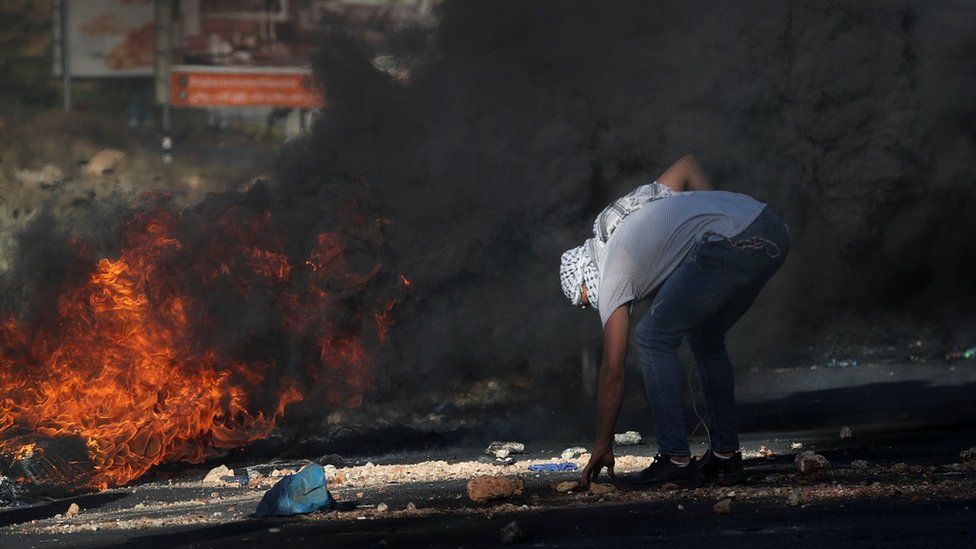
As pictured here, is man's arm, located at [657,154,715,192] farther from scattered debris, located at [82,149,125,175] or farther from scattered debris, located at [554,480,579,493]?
scattered debris, located at [82,149,125,175]

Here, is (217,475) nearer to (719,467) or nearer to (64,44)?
(719,467)

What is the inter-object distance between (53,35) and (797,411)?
578 inches

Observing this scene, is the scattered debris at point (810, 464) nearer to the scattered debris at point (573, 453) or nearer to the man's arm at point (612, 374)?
the man's arm at point (612, 374)

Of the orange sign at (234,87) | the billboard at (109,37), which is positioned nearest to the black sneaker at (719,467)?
the orange sign at (234,87)

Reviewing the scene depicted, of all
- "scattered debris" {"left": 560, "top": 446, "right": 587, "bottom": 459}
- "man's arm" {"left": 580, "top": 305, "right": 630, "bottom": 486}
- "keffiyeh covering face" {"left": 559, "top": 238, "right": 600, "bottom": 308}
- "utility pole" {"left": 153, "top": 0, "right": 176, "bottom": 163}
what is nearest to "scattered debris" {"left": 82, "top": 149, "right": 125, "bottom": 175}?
"utility pole" {"left": 153, "top": 0, "right": 176, "bottom": 163}

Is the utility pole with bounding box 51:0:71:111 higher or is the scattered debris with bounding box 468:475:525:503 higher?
the utility pole with bounding box 51:0:71:111

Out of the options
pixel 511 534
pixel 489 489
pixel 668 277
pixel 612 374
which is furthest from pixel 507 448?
pixel 511 534

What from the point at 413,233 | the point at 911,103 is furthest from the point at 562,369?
the point at 911,103

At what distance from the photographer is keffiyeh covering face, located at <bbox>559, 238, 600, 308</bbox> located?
6.30 m

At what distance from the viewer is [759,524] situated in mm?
5109

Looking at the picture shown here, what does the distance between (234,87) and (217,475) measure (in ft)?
45.7

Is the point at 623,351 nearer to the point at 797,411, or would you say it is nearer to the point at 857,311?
the point at 797,411

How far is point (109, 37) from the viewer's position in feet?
69.0

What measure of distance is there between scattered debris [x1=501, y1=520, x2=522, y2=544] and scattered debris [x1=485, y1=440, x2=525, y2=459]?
3.31 m
